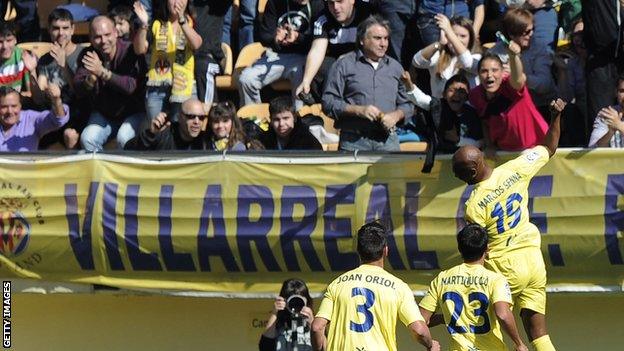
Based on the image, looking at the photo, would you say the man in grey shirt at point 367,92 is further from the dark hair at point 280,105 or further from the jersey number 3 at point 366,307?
the jersey number 3 at point 366,307

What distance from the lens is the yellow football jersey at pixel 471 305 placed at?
29.7 feet

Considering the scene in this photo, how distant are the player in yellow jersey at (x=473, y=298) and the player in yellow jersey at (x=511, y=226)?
Result: 0.54 m

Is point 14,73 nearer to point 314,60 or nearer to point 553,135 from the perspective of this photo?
point 314,60

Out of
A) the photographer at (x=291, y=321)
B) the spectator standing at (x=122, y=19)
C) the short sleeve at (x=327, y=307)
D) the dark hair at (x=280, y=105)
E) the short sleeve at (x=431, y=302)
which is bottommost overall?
the photographer at (x=291, y=321)

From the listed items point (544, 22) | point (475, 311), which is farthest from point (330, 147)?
point (475, 311)

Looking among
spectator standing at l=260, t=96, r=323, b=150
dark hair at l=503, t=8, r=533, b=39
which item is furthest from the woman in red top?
spectator standing at l=260, t=96, r=323, b=150

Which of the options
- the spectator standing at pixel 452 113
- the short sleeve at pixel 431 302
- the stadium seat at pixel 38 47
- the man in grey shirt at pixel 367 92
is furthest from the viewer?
the stadium seat at pixel 38 47

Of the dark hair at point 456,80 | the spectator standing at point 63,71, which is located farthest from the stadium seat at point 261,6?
the dark hair at point 456,80

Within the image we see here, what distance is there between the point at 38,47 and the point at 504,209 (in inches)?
238

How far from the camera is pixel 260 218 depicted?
11148 millimetres

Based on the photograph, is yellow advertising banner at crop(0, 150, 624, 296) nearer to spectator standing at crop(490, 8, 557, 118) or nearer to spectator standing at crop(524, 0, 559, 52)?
spectator standing at crop(490, 8, 557, 118)

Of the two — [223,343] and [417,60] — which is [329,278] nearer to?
[223,343]

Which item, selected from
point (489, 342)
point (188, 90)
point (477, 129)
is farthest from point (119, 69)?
point (489, 342)

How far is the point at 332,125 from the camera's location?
40.9 ft
